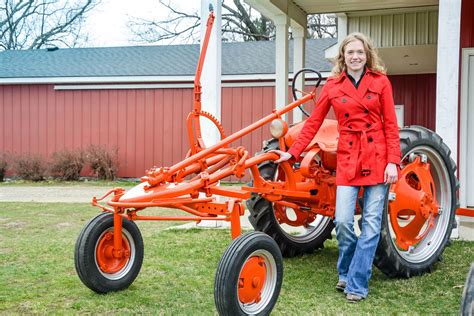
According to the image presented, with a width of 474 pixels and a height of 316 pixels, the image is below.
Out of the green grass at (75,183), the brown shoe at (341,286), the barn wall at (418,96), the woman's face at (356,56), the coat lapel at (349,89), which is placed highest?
the barn wall at (418,96)

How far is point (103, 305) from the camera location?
154 inches

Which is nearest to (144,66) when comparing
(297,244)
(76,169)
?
(76,169)

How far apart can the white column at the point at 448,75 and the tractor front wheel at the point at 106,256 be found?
3331 millimetres

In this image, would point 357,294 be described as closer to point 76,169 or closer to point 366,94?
point 366,94

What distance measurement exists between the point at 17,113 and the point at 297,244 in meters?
14.0

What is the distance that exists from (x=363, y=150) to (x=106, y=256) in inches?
75.7

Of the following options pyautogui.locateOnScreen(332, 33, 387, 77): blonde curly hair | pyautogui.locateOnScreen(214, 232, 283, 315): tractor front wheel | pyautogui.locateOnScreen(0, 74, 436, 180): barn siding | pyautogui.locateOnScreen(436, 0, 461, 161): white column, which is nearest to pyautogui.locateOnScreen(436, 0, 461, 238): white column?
pyautogui.locateOnScreen(436, 0, 461, 161): white column

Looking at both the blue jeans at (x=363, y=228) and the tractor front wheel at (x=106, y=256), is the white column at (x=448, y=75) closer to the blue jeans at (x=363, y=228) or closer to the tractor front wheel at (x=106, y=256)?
the blue jeans at (x=363, y=228)

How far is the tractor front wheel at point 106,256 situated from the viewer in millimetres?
4004

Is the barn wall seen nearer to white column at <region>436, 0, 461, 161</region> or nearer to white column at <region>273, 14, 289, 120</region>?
white column at <region>273, 14, 289, 120</region>

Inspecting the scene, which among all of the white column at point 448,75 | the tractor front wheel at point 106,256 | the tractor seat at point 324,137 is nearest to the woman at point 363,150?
the tractor seat at point 324,137

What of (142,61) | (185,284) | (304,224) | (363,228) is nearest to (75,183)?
(142,61)

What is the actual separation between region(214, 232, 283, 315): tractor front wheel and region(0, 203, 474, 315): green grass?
0.84 feet

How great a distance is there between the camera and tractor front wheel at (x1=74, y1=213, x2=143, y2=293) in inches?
158
